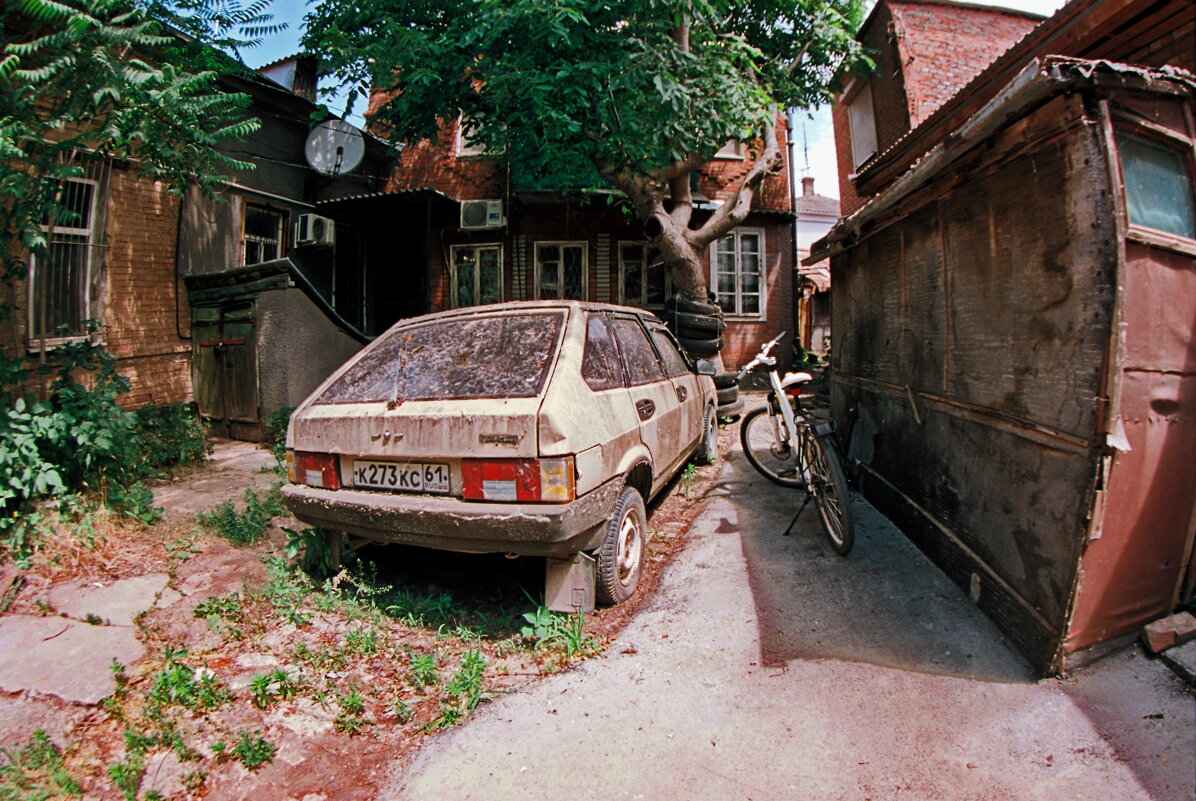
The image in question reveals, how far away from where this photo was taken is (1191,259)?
7.52 ft

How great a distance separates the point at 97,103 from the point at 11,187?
858 mm

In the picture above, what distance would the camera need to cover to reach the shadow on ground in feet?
8.37

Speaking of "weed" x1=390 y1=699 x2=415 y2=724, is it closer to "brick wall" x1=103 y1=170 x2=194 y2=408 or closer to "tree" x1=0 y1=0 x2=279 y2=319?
"tree" x1=0 y1=0 x2=279 y2=319

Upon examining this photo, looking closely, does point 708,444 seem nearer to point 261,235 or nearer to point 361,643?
point 361,643

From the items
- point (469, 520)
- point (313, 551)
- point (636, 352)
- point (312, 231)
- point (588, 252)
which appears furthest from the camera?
point (588, 252)

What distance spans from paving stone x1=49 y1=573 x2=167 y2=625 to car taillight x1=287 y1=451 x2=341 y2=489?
45.4 inches

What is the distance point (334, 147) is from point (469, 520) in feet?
34.6

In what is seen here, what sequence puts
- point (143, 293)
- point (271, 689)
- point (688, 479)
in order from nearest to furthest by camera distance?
point (271, 689), point (688, 479), point (143, 293)

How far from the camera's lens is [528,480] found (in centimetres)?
258

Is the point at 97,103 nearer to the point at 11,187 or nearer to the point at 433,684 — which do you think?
the point at 11,187

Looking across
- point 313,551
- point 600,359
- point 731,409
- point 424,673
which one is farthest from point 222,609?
point 731,409

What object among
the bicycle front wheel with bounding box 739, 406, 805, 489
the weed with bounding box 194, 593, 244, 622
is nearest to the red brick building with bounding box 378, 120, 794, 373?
the bicycle front wheel with bounding box 739, 406, 805, 489

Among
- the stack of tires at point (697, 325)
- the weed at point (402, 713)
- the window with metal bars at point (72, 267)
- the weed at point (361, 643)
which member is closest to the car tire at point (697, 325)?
the stack of tires at point (697, 325)

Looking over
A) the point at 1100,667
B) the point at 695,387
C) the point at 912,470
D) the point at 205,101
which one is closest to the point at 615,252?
the point at 695,387
